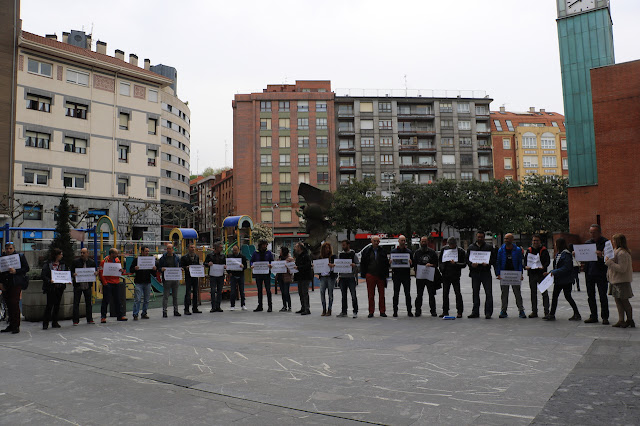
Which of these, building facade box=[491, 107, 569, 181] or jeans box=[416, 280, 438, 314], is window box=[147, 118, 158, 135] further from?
building facade box=[491, 107, 569, 181]

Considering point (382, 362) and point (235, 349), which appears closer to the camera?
point (382, 362)

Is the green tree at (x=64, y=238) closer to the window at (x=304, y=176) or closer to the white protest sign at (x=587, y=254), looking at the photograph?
the white protest sign at (x=587, y=254)

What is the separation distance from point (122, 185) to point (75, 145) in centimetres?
532

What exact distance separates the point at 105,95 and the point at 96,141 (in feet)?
14.0

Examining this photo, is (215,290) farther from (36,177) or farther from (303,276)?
(36,177)

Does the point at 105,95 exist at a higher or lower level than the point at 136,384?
higher

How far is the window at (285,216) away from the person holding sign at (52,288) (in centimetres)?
5633

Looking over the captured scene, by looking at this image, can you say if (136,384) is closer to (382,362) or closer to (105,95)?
(382,362)

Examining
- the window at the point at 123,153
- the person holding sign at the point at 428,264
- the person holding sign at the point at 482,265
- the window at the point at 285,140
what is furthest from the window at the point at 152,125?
the person holding sign at the point at 482,265

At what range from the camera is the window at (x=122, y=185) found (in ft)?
146

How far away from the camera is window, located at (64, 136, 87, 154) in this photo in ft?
134

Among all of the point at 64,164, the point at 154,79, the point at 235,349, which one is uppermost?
the point at 154,79

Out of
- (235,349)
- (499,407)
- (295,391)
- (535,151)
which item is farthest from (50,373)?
(535,151)

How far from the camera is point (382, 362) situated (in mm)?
6965
